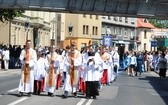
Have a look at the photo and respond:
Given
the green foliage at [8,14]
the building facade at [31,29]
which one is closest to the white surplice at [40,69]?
the green foliage at [8,14]

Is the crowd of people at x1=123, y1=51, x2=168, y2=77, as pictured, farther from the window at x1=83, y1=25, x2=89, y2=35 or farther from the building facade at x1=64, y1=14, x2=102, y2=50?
the window at x1=83, y1=25, x2=89, y2=35

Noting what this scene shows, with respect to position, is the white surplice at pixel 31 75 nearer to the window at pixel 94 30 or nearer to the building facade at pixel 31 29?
the building facade at pixel 31 29

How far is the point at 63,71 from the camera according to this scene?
20.2 metres

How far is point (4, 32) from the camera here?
5466 centimetres

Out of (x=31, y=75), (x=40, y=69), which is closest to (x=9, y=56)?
(x=40, y=69)

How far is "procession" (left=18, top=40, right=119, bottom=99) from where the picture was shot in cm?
1881

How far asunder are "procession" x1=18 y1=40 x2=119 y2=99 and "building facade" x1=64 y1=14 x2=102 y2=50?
6421 centimetres

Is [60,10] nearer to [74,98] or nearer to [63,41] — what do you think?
[74,98]

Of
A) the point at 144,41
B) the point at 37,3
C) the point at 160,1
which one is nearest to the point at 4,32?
the point at 37,3

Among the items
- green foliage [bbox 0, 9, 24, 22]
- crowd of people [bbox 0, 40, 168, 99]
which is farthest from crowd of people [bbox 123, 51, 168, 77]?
crowd of people [bbox 0, 40, 168, 99]

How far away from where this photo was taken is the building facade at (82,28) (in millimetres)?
87600

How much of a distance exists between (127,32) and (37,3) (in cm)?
7298

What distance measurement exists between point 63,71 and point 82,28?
226ft

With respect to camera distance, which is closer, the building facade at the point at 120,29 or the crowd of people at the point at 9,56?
the crowd of people at the point at 9,56
